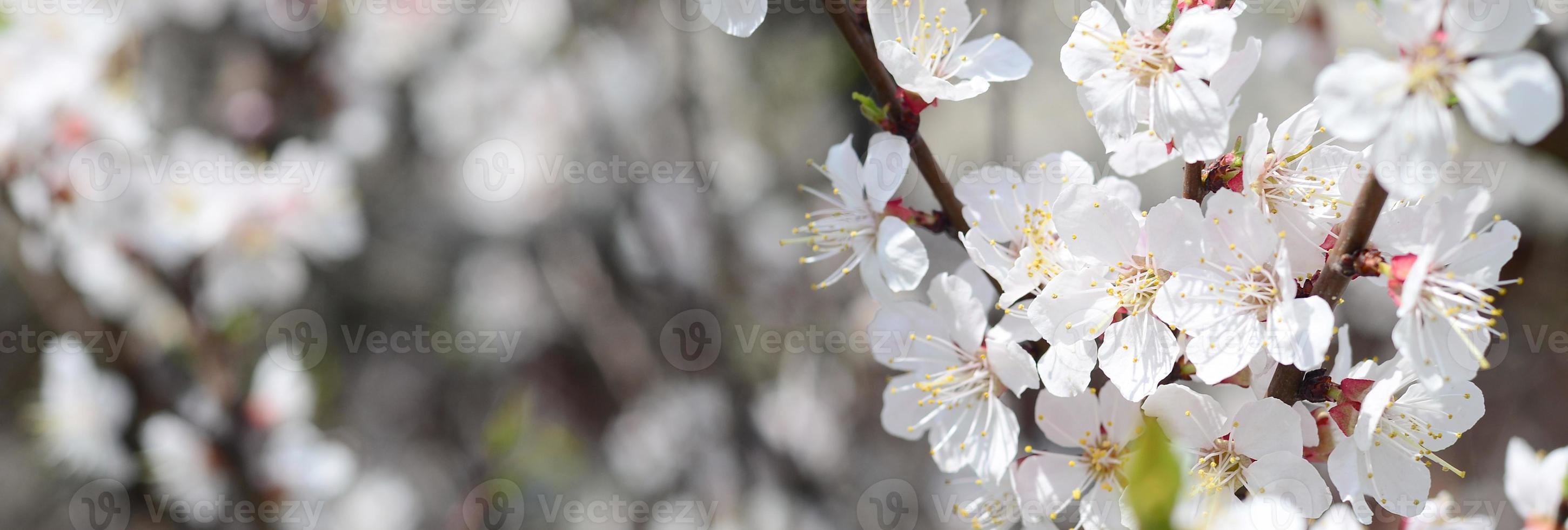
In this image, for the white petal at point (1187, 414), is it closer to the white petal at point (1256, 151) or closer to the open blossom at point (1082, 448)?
the open blossom at point (1082, 448)

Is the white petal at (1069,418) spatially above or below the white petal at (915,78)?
below

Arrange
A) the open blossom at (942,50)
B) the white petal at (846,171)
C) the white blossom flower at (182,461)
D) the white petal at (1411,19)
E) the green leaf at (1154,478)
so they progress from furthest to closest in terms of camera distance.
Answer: the white blossom flower at (182,461) → the white petal at (846,171) → the open blossom at (942,50) → the white petal at (1411,19) → the green leaf at (1154,478)

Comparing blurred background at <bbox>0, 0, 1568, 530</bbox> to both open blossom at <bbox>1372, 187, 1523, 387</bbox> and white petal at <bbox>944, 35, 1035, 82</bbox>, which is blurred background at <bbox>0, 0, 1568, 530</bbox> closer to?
white petal at <bbox>944, 35, 1035, 82</bbox>

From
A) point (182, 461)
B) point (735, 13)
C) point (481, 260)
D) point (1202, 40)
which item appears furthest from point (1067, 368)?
point (481, 260)

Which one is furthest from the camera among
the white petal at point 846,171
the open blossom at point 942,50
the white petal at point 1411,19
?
the white petal at point 846,171

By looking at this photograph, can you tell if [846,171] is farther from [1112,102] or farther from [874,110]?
[1112,102]

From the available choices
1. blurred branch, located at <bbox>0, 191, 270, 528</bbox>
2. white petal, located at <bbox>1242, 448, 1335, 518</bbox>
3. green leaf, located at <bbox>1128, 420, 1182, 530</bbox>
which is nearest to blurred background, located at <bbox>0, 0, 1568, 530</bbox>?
blurred branch, located at <bbox>0, 191, 270, 528</bbox>

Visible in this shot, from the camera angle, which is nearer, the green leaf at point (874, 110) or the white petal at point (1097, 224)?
the white petal at point (1097, 224)

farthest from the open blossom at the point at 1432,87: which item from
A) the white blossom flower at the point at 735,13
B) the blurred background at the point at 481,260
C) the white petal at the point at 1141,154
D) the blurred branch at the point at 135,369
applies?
the blurred branch at the point at 135,369
